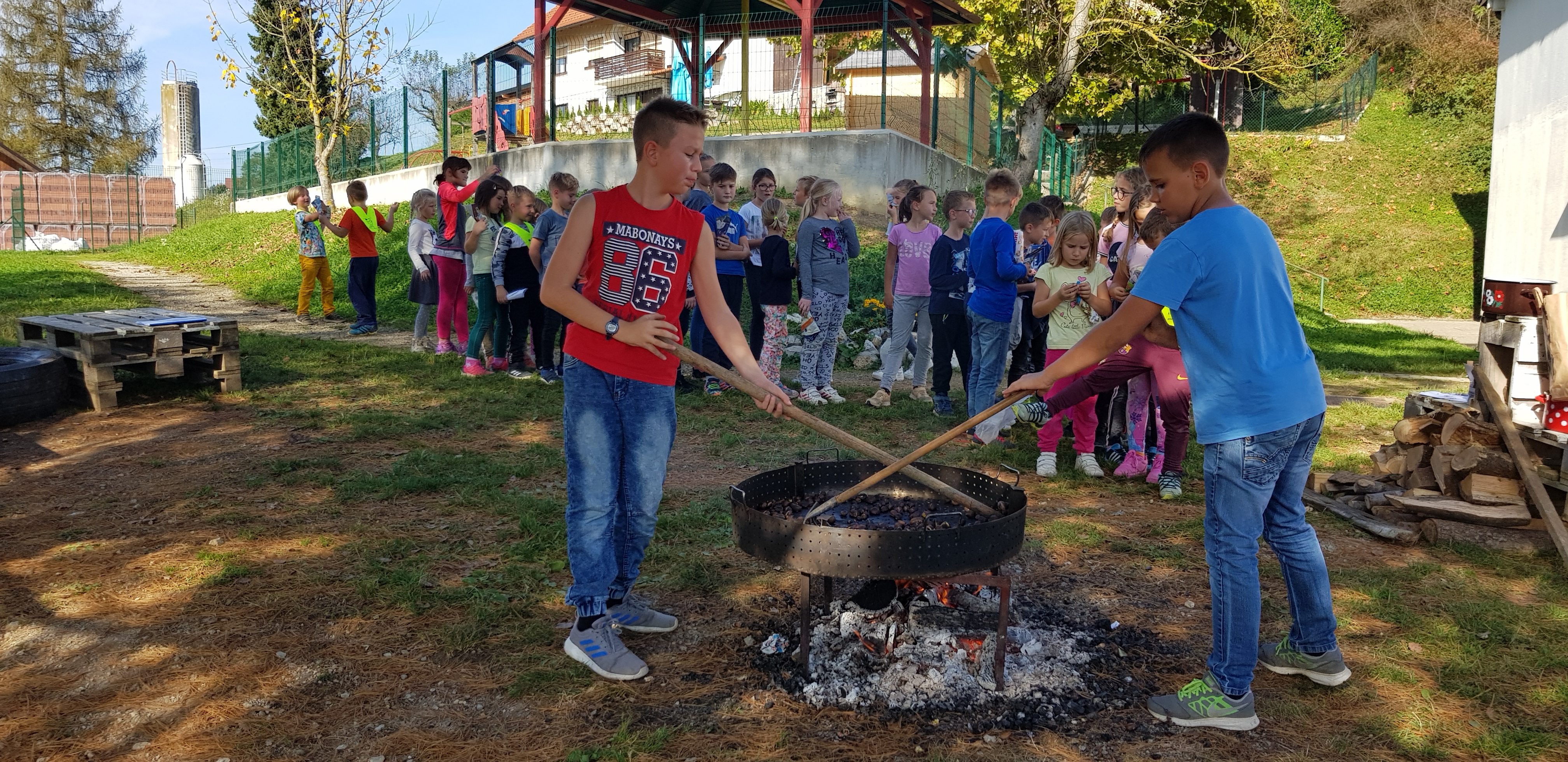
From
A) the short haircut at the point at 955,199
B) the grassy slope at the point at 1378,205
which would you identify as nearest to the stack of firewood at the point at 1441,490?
the short haircut at the point at 955,199

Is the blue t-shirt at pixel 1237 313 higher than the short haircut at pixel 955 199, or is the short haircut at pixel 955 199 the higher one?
the short haircut at pixel 955 199

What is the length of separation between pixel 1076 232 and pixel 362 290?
8.67 m

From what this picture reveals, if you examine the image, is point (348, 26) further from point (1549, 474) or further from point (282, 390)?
point (1549, 474)

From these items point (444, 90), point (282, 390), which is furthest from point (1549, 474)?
point (444, 90)

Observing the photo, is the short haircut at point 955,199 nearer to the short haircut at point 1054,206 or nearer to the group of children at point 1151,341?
the short haircut at point 1054,206

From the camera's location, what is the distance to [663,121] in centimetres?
328

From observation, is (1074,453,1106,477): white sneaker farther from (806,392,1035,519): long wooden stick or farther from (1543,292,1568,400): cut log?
(806,392,1035,519): long wooden stick

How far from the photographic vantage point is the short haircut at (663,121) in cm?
328

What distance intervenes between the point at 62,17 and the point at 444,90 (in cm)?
2922

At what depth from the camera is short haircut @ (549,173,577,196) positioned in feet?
26.2

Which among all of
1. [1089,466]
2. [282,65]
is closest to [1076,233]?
[1089,466]

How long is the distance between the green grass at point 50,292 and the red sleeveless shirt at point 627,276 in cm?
809

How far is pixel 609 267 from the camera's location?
3.35 meters

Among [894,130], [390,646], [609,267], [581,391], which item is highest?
[894,130]
